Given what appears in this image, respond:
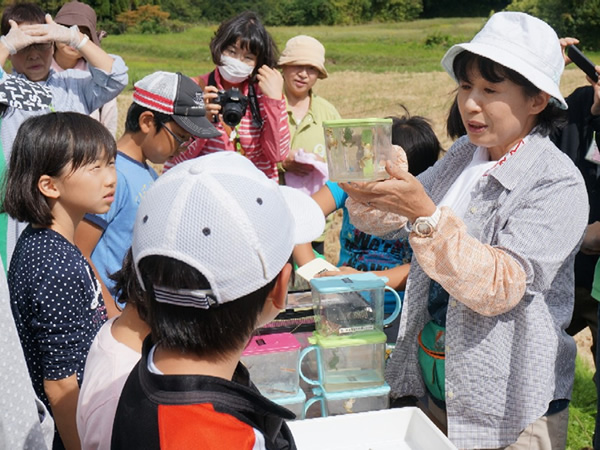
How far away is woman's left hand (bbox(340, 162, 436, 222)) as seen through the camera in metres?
1.66

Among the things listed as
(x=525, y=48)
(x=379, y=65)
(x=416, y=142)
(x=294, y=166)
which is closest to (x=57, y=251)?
(x=525, y=48)

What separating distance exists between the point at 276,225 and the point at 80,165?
1156mm

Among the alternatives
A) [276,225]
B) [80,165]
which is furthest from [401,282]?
[276,225]

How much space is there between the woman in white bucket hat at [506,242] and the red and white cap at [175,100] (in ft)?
3.97

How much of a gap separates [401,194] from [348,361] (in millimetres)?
681

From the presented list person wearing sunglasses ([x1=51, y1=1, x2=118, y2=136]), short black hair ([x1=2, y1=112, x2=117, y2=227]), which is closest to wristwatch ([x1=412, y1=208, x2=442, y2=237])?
short black hair ([x1=2, y1=112, x2=117, y2=227])

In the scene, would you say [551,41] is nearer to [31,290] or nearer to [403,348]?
[403,348]

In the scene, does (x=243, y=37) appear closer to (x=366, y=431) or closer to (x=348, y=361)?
(x=348, y=361)

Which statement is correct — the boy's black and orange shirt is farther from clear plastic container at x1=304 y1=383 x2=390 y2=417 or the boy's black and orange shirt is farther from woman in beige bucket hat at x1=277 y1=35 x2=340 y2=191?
woman in beige bucket hat at x1=277 y1=35 x2=340 y2=191

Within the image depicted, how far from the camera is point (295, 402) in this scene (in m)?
2.02

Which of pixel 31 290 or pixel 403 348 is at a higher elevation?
pixel 31 290

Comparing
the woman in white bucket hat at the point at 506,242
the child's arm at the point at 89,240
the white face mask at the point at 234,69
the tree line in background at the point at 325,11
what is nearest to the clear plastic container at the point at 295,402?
the woman in white bucket hat at the point at 506,242

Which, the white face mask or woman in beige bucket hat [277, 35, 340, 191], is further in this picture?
woman in beige bucket hat [277, 35, 340, 191]

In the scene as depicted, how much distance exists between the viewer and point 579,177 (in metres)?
1.77
